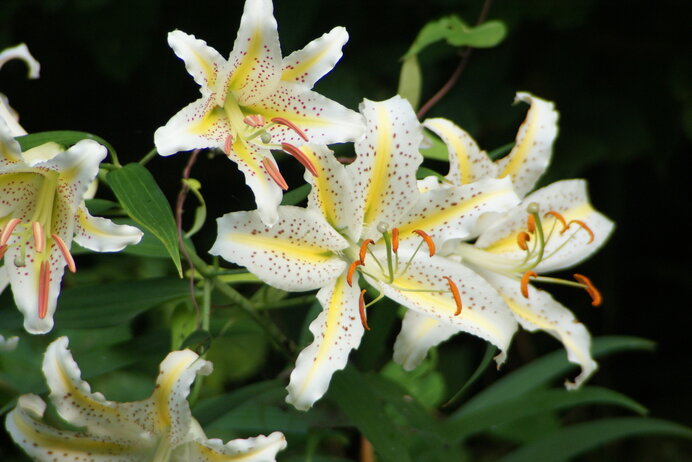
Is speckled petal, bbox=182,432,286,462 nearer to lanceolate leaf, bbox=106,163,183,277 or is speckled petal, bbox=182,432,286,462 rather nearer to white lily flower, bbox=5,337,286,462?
white lily flower, bbox=5,337,286,462

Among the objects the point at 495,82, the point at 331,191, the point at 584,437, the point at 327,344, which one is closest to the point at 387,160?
the point at 331,191

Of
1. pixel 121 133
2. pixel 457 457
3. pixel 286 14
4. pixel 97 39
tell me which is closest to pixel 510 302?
pixel 457 457

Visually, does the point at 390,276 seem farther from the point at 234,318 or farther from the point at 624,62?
the point at 624,62

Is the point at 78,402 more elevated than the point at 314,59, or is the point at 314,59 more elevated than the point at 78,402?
the point at 314,59

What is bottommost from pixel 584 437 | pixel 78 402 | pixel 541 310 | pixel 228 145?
pixel 584 437

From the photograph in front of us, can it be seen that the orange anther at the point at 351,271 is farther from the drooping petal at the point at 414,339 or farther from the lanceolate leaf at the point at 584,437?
the lanceolate leaf at the point at 584,437

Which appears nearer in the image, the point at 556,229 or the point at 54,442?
the point at 54,442

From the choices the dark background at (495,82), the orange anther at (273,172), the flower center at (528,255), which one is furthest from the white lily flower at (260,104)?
the dark background at (495,82)

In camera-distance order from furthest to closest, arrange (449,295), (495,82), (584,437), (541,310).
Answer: (495,82), (584,437), (541,310), (449,295)

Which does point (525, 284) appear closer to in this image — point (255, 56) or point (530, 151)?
point (530, 151)
